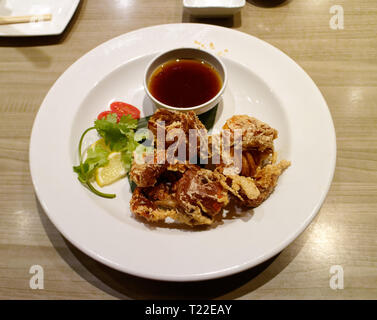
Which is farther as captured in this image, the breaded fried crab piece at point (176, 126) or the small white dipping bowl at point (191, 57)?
the small white dipping bowl at point (191, 57)

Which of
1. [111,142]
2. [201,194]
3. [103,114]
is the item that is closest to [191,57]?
[103,114]

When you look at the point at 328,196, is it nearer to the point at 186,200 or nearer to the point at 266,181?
the point at 266,181

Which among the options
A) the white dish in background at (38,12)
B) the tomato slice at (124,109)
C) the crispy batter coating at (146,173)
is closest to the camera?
the crispy batter coating at (146,173)

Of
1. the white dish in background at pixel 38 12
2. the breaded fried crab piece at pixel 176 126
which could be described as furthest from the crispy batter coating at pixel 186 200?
the white dish in background at pixel 38 12

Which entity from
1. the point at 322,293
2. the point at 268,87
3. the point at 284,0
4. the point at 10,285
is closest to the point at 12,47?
the point at 10,285

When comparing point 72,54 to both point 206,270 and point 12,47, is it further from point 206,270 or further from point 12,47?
point 206,270

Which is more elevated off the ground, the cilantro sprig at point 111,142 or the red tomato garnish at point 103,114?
the red tomato garnish at point 103,114

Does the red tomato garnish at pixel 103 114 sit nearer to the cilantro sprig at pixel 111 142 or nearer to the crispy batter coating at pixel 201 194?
the cilantro sprig at pixel 111 142
